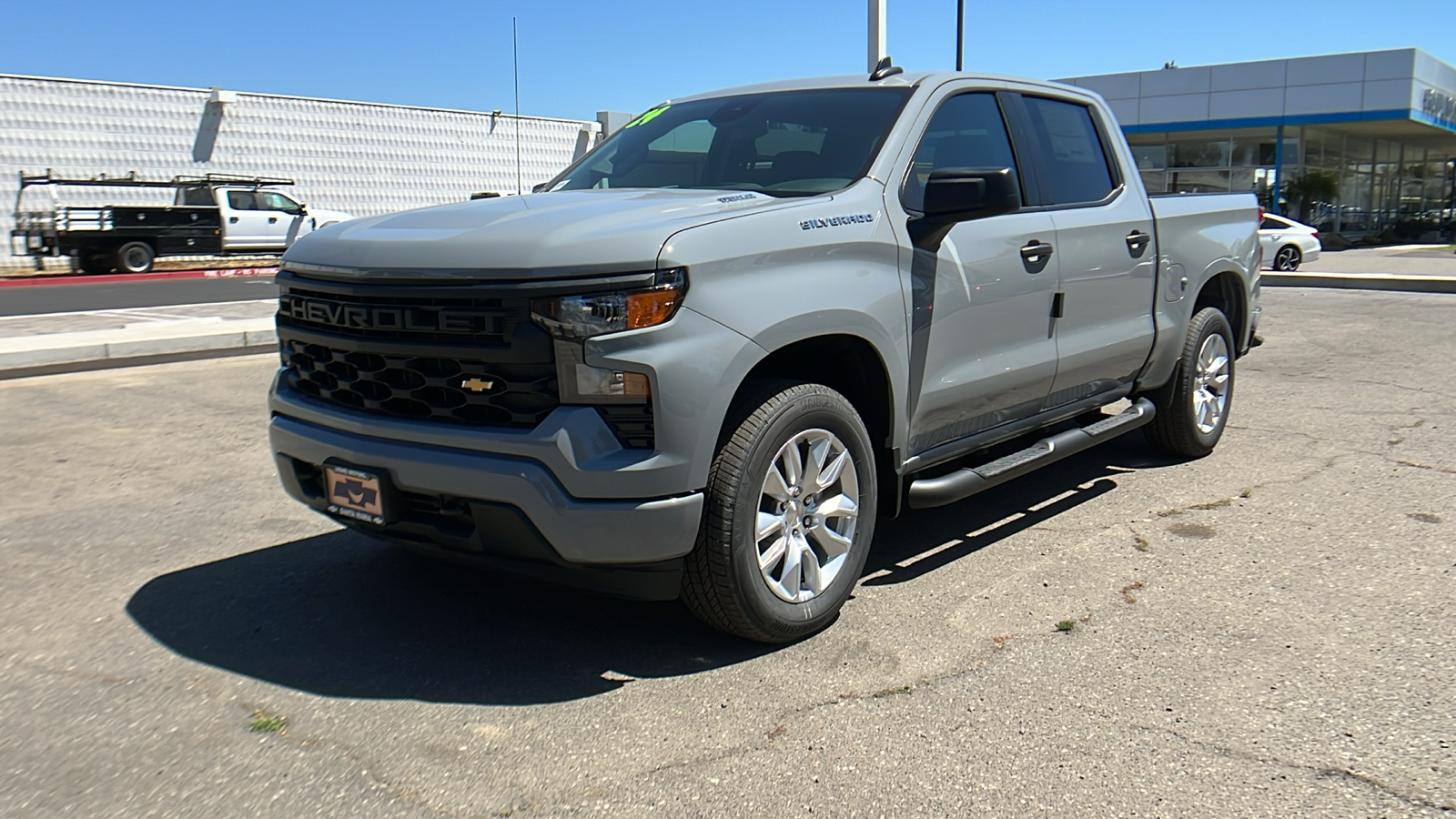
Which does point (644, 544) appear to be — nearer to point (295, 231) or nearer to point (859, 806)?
point (859, 806)

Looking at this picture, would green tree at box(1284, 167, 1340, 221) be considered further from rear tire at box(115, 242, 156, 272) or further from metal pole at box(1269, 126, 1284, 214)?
rear tire at box(115, 242, 156, 272)

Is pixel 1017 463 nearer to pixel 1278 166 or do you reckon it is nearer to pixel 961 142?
pixel 961 142

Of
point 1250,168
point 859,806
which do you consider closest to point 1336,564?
point 859,806

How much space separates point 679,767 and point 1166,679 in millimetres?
1531

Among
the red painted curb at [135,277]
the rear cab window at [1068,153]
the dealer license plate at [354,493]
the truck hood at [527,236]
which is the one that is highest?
the rear cab window at [1068,153]

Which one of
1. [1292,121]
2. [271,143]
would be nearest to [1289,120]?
[1292,121]

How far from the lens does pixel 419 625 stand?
392 cm

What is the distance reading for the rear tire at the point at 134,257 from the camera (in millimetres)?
23594

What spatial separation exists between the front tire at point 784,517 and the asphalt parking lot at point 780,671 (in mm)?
173

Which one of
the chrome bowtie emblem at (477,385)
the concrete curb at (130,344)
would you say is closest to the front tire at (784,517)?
the chrome bowtie emblem at (477,385)

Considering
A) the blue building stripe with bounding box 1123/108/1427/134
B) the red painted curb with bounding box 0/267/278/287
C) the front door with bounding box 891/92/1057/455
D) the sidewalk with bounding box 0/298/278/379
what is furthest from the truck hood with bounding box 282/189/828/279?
the blue building stripe with bounding box 1123/108/1427/134

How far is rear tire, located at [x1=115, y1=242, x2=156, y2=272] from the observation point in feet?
77.4

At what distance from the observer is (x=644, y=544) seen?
326 cm

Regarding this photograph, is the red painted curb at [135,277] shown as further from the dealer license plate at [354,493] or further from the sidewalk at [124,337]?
the dealer license plate at [354,493]
